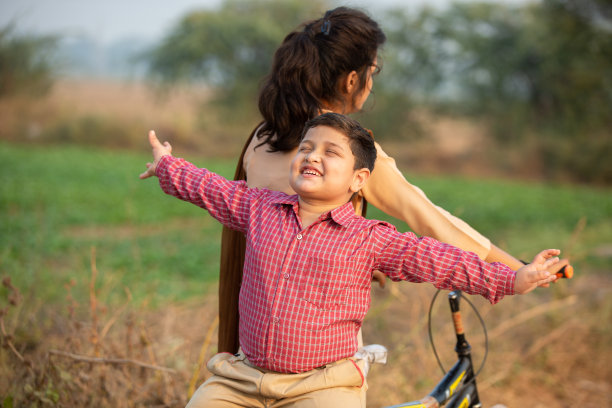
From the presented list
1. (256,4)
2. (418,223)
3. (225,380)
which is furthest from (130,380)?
(256,4)

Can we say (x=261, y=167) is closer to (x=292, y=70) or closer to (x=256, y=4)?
(x=292, y=70)

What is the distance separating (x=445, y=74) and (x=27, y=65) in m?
17.8

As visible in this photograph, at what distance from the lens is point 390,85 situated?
2794cm

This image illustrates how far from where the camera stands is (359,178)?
2.14 m

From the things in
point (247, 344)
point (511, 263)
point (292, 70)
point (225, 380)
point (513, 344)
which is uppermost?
point (292, 70)

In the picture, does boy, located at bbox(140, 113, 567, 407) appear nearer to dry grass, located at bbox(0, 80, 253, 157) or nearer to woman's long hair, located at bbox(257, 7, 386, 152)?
woman's long hair, located at bbox(257, 7, 386, 152)

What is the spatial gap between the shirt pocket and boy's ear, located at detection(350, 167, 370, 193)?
1.01ft

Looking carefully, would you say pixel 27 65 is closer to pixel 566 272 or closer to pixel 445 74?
pixel 445 74

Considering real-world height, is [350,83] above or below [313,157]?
above

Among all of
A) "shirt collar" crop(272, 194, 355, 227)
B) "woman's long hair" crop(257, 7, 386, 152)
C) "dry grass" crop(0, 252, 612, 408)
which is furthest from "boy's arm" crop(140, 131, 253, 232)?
"dry grass" crop(0, 252, 612, 408)

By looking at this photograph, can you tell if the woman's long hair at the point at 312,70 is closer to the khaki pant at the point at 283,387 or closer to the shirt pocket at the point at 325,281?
the shirt pocket at the point at 325,281

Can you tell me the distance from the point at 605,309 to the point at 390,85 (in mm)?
23141

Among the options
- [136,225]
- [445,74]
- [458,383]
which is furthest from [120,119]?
[458,383]

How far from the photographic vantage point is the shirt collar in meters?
2.00
